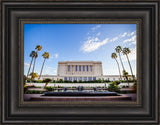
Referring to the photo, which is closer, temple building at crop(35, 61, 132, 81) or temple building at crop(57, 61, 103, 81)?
temple building at crop(35, 61, 132, 81)

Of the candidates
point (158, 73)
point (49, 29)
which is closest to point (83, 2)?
point (158, 73)

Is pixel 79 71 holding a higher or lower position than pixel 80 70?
lower

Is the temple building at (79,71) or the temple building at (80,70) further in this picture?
the temple building at (80,70)

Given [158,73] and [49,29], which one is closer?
[158,73]

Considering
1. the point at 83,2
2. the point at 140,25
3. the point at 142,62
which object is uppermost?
the point at 83,2

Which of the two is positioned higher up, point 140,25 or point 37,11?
point 37,11
